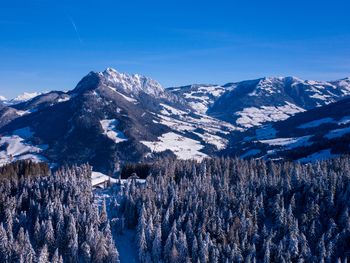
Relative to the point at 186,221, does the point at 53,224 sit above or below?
above

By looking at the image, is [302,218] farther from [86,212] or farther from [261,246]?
[86,212]

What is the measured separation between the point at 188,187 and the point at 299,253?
201ft

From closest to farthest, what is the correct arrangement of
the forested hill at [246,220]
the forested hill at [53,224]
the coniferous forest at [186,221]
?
the forested hill at [53,224] < the coniferous forest at [186,221] < the forested hill at [246,220]

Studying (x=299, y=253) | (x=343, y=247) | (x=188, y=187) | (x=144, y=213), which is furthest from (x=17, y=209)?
(x=343, y=247)

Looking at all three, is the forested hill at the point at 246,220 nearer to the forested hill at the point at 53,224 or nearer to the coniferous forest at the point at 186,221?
the coniferous forest at the point at 186,221

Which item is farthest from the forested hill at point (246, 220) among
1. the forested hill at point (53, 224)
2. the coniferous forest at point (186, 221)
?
the forested hill at point (53, 224)

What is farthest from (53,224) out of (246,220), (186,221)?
(246,220)

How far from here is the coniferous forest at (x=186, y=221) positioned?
140 metres

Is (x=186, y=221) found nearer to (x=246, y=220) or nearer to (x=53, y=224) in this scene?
(x=246, y=220)

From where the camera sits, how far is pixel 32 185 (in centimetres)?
19462

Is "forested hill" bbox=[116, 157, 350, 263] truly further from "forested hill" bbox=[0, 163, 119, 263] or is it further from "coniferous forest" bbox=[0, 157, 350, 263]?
"forested hill" bbox=[0, 163, 119, 263]

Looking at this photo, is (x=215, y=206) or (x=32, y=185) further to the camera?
(x=32, y=185)

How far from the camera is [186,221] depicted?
16175 cm

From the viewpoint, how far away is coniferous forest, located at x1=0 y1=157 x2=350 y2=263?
140 meters
